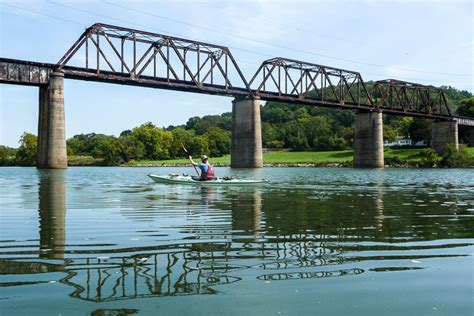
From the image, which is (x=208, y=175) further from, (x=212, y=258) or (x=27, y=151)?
(x=27, y=151)

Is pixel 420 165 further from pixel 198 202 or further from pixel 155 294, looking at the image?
pixel 155 294

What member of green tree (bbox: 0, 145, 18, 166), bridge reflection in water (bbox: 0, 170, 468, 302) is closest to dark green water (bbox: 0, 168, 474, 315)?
bridge reflection in water (bbox: 0, 170, 468, 302)

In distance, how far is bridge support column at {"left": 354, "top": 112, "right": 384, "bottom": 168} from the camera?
117250 millimetres

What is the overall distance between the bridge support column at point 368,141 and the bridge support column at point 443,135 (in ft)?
86.0

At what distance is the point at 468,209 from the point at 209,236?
11.4m

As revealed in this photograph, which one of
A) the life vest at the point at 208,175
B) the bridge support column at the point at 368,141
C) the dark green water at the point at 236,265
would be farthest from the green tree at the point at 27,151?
the dark green water at the point at 236,265

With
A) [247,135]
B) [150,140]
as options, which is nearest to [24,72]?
[247,135]

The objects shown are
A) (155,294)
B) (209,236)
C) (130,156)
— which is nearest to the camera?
(155,294)

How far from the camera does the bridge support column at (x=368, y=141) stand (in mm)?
117250

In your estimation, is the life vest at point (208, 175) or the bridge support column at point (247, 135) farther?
the bridge support column at point (247, 135)

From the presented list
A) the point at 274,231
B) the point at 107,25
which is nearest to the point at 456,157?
the point at 107,25

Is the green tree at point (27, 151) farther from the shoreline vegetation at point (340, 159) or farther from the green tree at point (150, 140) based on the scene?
the green tree at point (150, 140)

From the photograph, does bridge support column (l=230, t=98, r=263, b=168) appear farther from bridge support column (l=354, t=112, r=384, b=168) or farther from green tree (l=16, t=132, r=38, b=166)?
green tree (l=16, t=132, r=38, b=166)

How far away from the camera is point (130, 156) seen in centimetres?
18225
